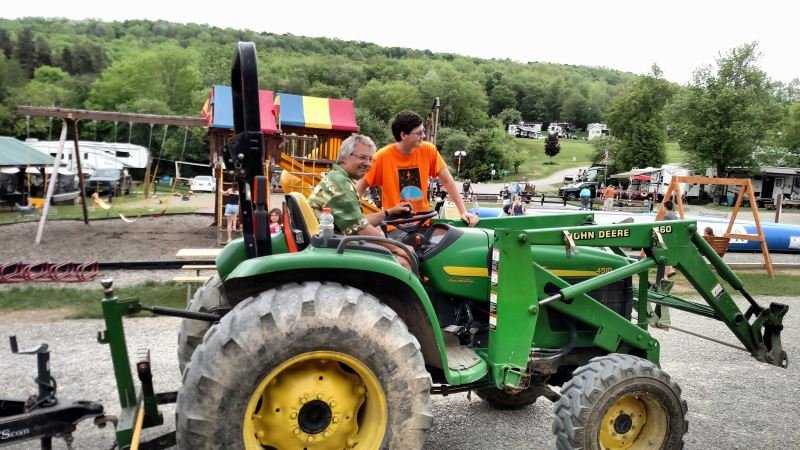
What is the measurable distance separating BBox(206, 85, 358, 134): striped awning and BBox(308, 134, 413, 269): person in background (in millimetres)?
10483

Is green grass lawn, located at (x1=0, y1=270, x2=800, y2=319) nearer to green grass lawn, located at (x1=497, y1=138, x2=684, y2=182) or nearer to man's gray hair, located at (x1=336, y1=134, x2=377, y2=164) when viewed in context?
man's gray hair, located at (x1=336, y1=134, x2=377, y2=164)

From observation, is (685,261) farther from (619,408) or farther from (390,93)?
(390,93)

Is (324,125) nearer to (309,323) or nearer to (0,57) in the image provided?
(309,323)

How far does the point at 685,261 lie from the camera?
12.2ft

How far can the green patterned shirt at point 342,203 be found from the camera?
3.48 metres

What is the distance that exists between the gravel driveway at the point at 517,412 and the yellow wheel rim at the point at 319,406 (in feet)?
4.06

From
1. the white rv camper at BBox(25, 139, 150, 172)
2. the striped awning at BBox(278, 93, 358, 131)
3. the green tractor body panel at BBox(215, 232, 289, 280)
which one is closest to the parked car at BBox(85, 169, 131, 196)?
the white rv camper at BBox(25, 139, 150, 172)

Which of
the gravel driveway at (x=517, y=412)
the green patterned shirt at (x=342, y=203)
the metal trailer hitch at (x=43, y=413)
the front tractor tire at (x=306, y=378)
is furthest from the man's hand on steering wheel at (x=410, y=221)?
the metal trailer hitch at (x=43, y=413)

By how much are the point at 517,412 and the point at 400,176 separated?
2.13m

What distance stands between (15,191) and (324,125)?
16423 mm

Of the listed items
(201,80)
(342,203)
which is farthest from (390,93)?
(342,203)

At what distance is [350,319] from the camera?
2.77 m

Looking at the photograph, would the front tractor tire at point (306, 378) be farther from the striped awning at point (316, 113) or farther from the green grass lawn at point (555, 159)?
the green grass lawn at point (555, 159)

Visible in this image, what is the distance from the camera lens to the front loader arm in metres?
3.49
